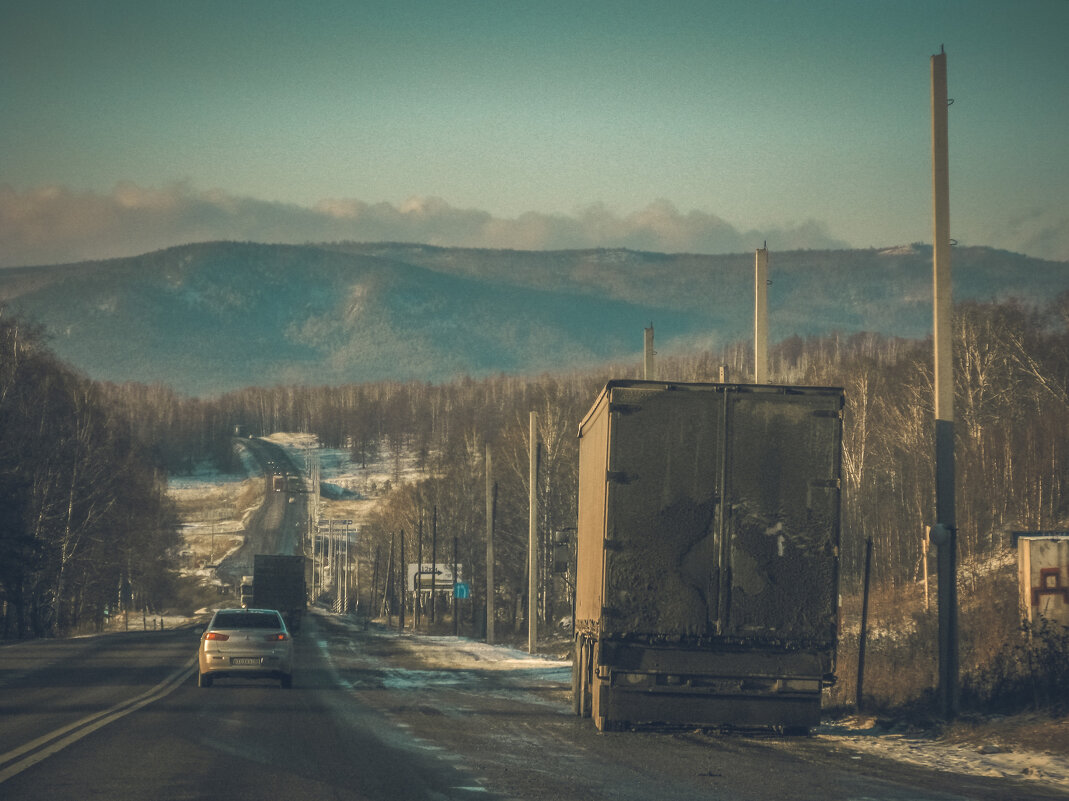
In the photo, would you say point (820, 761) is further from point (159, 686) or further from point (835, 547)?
point (159, 686)

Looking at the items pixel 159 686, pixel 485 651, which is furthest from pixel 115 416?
pixel 159 686

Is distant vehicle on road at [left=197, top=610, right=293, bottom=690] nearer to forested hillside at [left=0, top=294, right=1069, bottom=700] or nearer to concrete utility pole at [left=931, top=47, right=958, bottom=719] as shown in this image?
concrete utility pole at [left=931, top=47, right=958, bottom=719]

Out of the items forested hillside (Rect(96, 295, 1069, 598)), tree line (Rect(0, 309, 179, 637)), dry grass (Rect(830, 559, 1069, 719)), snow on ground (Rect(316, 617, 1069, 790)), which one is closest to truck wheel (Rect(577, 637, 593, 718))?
snow on ground (Rect(316, 617, 1069, 790))

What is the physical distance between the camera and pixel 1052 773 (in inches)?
471

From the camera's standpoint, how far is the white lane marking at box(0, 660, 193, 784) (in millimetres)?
12172

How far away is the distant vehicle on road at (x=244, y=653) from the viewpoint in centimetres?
2386

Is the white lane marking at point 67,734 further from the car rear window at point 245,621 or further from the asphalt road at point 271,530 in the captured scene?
the asphalt road at point 271,530

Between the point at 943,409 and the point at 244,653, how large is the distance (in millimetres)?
13823

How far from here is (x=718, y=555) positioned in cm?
1423

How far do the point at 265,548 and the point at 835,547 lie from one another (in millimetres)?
134710

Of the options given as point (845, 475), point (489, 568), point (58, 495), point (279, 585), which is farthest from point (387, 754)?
point (845, 475)

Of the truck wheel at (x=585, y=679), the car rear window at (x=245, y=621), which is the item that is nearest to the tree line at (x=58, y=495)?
the car rear window at (x=245, y=621)

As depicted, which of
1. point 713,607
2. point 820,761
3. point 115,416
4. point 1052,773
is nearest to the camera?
point 1052,773

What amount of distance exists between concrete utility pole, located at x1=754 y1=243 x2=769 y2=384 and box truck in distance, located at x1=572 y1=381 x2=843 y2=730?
8.44 m
